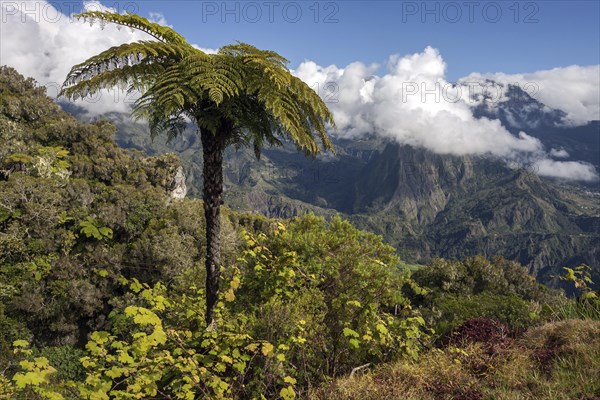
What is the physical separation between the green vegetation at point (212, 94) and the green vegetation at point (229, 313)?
1.56 meters

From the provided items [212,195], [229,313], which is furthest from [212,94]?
[229,313]

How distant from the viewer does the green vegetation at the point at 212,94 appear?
612 centimetres

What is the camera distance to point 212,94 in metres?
5.64

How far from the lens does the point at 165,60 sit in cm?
700

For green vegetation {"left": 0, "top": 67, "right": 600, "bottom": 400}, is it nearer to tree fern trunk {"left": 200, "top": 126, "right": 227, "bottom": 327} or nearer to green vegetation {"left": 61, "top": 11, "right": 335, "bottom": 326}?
tree fern trunk {"left": 200, "top": 126, "right": 227, "bottom": 327}

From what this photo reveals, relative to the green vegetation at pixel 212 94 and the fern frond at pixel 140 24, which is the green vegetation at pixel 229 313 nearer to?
the green vegetation at pixel 212 94

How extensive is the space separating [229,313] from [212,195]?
10.3 ft

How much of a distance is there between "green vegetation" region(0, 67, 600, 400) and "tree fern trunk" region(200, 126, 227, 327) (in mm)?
412

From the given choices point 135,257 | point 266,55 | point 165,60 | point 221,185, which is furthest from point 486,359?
point 135,257

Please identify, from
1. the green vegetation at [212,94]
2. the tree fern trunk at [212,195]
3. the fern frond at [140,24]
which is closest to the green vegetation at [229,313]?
the tree fern trunk at [212,195]

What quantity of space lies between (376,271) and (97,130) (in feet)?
136

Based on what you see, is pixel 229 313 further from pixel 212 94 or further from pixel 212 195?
pixel 212 94

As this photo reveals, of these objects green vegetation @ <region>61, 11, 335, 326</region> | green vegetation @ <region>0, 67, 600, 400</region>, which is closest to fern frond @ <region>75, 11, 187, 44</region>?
green vegetation @ <region>61, 11, 335, 326</region>

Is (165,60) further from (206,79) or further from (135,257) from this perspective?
(135,257)
